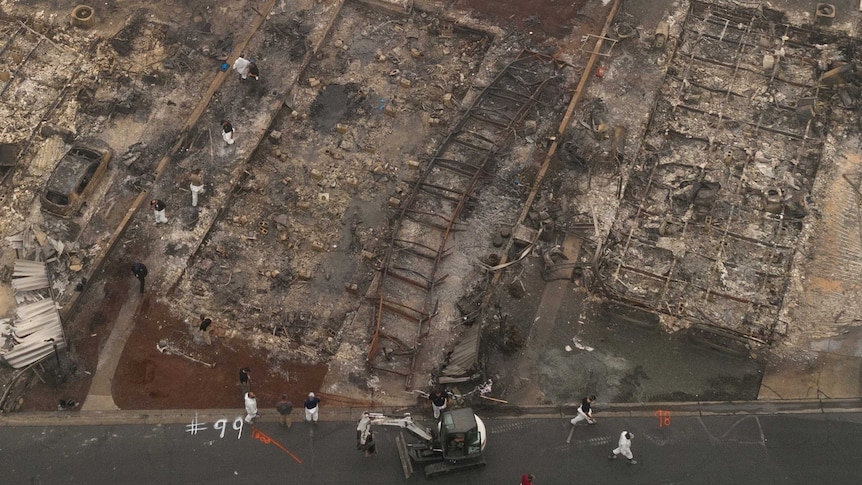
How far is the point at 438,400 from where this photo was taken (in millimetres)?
23047

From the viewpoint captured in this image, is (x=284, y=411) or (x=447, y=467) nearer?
(x=447, y=467)

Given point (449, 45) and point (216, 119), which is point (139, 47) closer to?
point (216, 119)

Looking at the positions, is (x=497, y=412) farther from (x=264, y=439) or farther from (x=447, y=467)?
(x=264, y=439)

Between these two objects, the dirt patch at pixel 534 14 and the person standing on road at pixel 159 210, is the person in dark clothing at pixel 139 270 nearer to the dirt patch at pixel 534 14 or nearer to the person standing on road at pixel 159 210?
the person standing on road at pixel 159 210

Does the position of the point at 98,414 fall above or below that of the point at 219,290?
below

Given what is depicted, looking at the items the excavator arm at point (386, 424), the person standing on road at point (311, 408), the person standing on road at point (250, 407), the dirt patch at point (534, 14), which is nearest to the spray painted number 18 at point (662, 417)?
the excavator arm at point (386, 424)

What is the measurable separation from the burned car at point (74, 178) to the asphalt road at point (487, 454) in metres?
7.20

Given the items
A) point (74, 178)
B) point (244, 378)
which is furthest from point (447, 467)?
point (74, 178)

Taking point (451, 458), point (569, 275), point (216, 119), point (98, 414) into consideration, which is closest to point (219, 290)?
point (98, 414)

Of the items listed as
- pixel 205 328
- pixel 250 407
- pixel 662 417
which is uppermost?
pixel 662 417

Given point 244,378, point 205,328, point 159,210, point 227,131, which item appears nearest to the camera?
point 244,378

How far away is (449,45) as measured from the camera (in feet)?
108

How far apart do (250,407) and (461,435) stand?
18.4 ft

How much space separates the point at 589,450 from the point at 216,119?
16.3 metres
